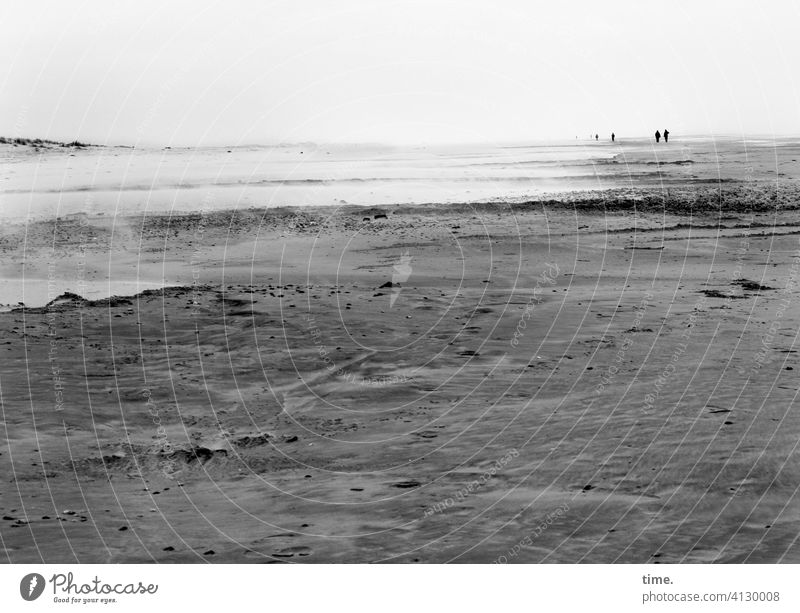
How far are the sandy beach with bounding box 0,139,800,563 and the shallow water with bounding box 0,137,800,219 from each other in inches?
31.9

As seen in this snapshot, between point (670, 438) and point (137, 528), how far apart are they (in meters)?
4.90

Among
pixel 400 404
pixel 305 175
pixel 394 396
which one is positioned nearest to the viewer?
pixel 400 404

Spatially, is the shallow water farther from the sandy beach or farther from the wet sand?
the wet sand

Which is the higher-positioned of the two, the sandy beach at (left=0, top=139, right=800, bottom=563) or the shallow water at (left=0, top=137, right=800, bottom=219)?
the shallow water at (left=0, top=137, right=800, bottom=219)

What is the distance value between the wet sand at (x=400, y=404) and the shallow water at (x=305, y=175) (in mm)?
2130

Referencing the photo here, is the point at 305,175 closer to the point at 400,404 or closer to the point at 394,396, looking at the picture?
the point at 394,396

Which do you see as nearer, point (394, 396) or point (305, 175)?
point (394, 396)

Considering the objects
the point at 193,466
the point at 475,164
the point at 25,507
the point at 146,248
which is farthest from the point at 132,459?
the point at 475,164

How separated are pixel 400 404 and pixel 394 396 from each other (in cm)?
26

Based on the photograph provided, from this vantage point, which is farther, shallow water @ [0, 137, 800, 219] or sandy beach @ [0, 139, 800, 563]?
shallow water @ [0, 137, 800, 219]

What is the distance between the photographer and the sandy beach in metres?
7.43

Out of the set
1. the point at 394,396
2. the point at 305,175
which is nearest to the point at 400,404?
the point at 394,396

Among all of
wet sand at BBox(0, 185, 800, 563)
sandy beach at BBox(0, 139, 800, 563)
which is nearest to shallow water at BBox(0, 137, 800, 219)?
sandy beach at BBox(0, 139, 800, 563)

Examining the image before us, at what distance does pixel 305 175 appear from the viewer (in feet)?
83.1
